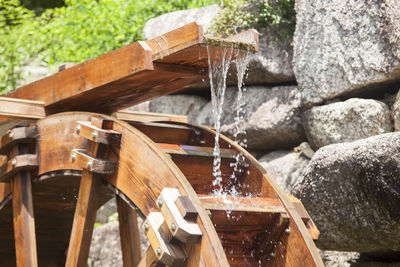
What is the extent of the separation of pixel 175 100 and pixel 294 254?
11.9 ft

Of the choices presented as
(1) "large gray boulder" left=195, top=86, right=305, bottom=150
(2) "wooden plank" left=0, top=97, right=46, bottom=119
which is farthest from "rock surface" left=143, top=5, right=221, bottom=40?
(2) "wooden plank" left=0, top=97, right=46, bottom=119

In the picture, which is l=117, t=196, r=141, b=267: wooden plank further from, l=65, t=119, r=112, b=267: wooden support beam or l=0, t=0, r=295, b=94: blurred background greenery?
l=0, t=0, r=295, b=94: blurred background greenery

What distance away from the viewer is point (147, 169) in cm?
285

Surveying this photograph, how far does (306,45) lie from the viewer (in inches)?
Result: 187

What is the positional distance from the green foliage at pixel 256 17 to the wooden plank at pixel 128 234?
210 cm

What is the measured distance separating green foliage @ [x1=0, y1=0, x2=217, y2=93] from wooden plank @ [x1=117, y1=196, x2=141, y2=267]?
3788 mm

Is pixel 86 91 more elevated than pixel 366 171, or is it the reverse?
pixel 86 91

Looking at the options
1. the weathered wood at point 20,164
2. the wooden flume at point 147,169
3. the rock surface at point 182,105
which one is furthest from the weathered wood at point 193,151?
the rock surface at point 182,105

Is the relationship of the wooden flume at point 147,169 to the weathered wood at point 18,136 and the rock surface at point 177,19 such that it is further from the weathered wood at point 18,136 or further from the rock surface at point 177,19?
the rock surface at point 177,19

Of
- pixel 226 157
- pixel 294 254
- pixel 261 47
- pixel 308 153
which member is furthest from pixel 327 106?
pixel 294 254

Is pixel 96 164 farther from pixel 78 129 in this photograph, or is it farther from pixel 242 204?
pixel 242 204

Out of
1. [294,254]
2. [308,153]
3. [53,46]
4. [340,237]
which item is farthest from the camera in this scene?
[53,46]

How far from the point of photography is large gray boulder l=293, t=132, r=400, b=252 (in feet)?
11.3

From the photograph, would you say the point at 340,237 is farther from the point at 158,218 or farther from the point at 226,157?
the point at 158,218
